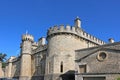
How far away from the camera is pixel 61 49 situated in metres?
26.4

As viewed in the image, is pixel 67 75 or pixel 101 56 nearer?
pixel 101 56

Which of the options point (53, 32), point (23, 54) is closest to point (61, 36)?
point (53, 32)

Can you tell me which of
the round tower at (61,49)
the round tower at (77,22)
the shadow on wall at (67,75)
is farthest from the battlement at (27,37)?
the shadow on wall at (67,75)

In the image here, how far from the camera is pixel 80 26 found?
30.3 meters

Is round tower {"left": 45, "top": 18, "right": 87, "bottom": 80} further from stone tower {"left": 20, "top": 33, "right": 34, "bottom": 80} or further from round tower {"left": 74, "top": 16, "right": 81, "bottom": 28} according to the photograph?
stone tower {"left": 20, "top": 33, "right": 34, "bottom": 80}

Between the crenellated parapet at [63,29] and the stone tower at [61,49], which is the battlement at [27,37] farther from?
the crenellated parapet at [63,29]

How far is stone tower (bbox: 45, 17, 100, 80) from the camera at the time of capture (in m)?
25.8

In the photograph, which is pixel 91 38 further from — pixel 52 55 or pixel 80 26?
pixel 52 55

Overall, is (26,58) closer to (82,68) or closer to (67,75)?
(67,75)

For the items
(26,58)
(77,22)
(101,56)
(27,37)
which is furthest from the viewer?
(27,37)

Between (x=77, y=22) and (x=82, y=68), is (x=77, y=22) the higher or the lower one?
the higher one

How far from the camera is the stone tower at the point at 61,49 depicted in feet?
84.7

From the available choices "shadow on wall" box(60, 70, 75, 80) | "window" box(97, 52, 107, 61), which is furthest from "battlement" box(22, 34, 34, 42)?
"window" box(97, 52, 107, 61)

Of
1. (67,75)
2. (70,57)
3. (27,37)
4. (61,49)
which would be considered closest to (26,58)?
(27,37)
